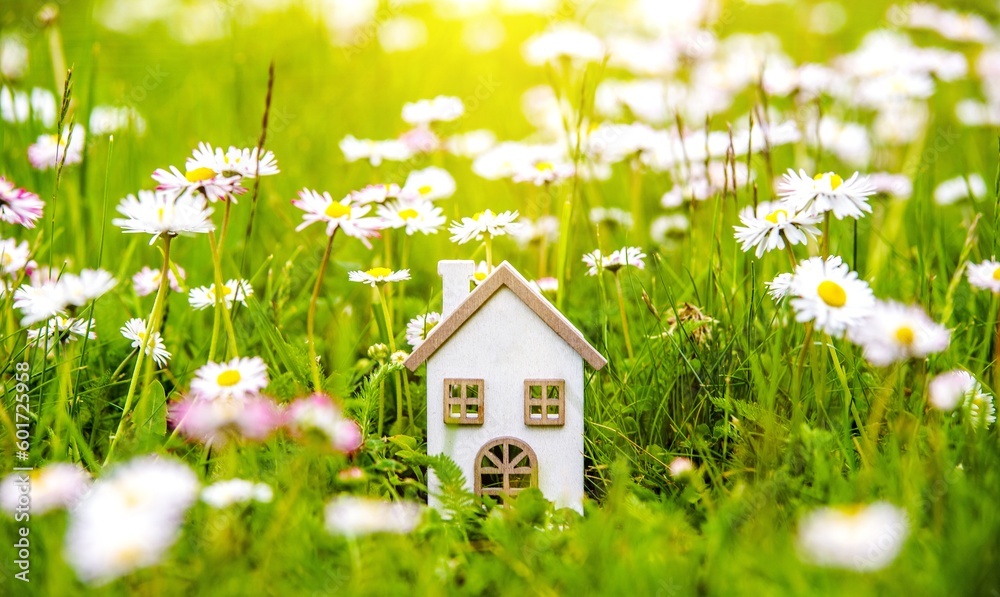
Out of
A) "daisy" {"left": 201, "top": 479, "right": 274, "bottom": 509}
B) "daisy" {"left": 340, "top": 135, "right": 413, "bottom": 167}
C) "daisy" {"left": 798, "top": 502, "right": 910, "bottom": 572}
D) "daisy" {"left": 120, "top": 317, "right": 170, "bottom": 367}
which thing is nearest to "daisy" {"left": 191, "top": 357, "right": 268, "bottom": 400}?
"daisy" {"left": 201, "top": 479, "right": 274, "bottom": 509}

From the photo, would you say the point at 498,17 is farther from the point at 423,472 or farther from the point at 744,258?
the point at 423,472

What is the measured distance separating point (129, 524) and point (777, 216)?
46.0 inches

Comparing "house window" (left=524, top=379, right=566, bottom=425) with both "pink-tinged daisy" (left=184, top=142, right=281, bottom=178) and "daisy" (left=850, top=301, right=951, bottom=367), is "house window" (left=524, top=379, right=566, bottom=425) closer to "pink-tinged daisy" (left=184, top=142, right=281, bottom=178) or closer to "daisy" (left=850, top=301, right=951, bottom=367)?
"daisy" (left=850, top=301, right=951, bottom=367)

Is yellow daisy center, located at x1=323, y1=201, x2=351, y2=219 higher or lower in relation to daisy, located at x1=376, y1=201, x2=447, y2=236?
lower

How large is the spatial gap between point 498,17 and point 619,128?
355 cm

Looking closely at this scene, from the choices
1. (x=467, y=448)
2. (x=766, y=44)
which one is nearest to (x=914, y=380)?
(x=467, y=448)

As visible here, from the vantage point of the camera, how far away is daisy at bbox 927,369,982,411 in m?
1.34

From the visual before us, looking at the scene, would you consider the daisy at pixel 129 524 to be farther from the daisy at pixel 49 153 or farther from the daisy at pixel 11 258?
the daisy at pixel 49 153

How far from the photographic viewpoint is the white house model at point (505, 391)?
1.45 m

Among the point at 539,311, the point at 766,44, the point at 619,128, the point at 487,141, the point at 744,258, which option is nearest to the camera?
the point at 539,311

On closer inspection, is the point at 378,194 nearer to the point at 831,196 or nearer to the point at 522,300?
the point at 522,300

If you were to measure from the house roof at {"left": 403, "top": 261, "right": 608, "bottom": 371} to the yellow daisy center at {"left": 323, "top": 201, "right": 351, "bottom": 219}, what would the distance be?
0.27m

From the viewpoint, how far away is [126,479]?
1.05 m

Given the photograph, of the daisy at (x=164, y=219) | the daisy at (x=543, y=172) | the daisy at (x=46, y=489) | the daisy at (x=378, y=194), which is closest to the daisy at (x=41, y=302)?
the daisy at (x=164, y=219)
